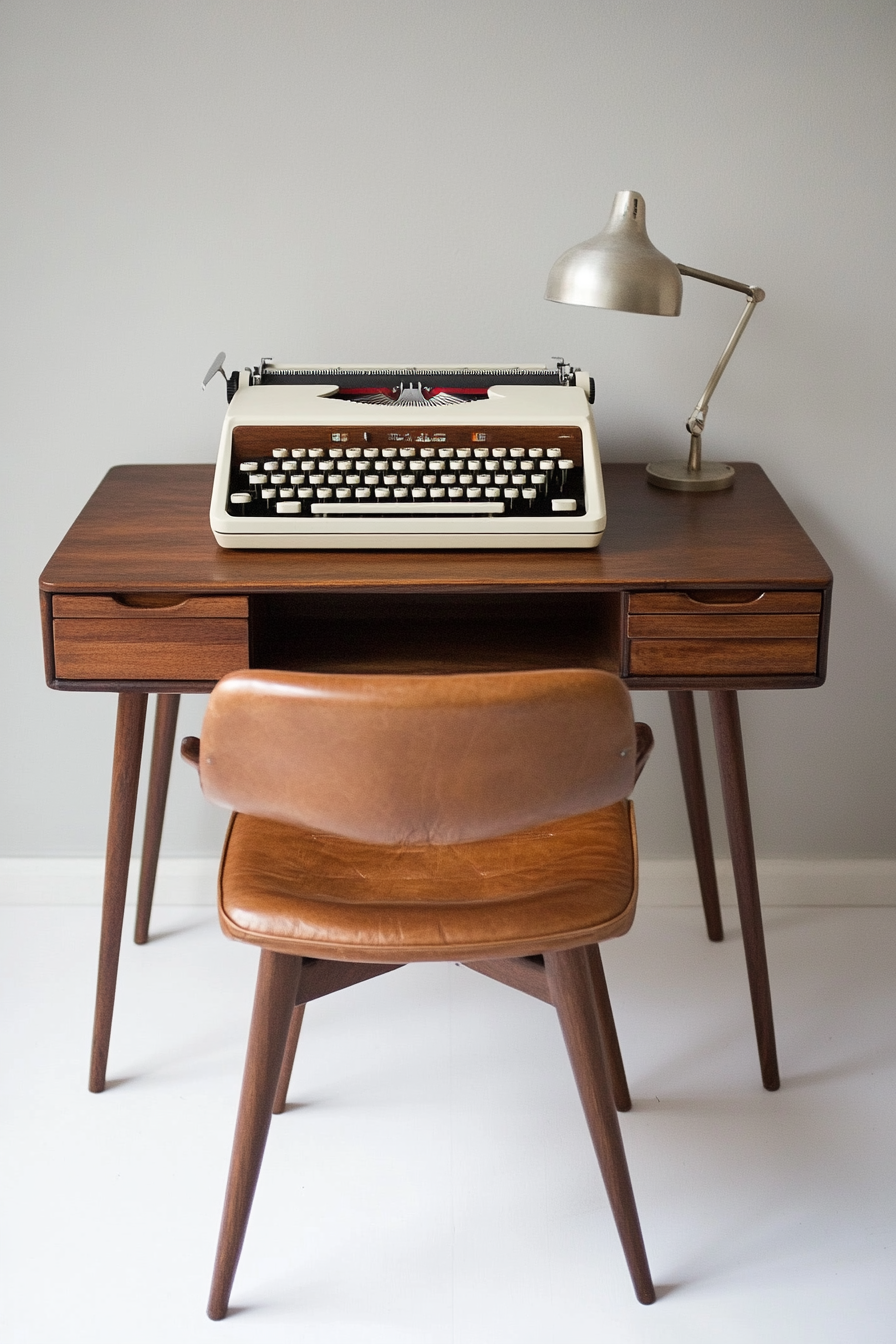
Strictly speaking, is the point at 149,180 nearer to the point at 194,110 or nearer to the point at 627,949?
the point at 194,110

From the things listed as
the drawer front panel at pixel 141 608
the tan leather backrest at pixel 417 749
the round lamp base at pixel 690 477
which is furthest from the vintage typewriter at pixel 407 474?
the tan leather backrest at pixel 417 749

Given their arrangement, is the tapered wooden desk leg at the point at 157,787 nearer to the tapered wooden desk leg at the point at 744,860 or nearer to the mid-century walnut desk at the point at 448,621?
the mid-century walnut desk at the point at 448,621

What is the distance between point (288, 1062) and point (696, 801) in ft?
2.56

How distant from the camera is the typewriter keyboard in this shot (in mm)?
1587

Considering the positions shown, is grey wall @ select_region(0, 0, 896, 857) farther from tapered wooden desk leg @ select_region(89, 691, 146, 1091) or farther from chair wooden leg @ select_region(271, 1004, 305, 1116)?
chair wooden leg @ select_region(271, 1004, 305, 1116)

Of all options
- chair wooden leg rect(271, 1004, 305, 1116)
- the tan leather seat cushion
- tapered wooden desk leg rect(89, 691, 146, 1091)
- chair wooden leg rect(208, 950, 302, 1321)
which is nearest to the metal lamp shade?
the tan leather seat cushion

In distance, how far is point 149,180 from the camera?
190 centimetres

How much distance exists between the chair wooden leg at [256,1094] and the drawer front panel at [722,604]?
57cm

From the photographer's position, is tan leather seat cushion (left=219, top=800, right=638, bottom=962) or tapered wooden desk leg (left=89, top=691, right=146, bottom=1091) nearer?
tan leather seat cushion (left=219, top=800, right=638, bottom=962)

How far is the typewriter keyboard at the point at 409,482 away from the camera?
5.21 feet

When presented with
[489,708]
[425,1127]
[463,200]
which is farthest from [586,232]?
[425,1127]

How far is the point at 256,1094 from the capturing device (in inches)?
54.1

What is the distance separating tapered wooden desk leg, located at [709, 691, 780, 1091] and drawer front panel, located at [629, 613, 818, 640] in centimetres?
19

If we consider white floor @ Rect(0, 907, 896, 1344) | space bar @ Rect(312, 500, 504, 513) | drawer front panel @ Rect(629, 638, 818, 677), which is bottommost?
white floor @ Rect(0, 907, 896, 1344)
